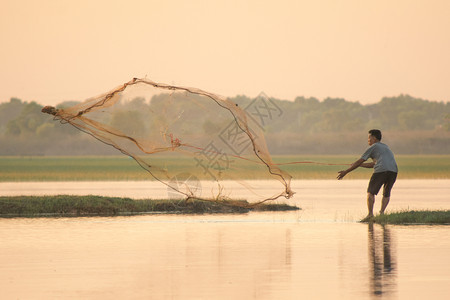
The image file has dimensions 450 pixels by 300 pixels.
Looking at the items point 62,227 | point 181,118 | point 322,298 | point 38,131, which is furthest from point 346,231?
point 38,131

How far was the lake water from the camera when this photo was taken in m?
11.3

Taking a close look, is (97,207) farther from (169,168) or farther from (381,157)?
(381,157)

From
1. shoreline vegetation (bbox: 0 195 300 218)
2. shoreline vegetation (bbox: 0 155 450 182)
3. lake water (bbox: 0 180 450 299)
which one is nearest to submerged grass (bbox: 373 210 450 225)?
lake water (bbox: 0 180 450 299)

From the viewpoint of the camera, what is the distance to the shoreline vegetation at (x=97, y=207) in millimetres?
23125

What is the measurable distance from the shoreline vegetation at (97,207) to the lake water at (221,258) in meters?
1.33

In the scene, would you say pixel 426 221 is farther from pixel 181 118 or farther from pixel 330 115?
pixel 330 115

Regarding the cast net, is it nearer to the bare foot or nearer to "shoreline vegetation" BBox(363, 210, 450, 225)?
the bare foot

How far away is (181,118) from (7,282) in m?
7.94

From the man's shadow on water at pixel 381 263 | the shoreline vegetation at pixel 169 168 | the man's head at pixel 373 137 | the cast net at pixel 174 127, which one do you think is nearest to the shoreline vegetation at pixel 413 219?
the man's shadow on water at pixel 381 263

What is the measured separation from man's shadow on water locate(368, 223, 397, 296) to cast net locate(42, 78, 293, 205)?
2215 millimetres

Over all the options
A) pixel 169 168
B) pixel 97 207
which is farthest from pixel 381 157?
pixel 97 207

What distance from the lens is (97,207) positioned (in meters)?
23.4

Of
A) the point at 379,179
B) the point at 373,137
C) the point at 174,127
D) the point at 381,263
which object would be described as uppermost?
the point at 174,127

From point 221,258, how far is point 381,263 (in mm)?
2233
